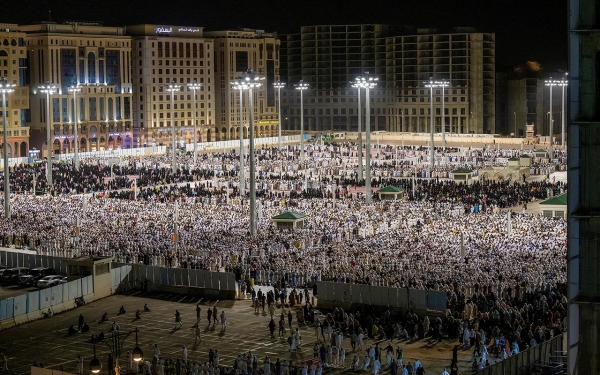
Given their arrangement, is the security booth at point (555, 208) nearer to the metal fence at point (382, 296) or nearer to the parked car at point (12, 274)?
the metal fence at point (382, 296)

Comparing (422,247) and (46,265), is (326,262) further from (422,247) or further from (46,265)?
(46,265)

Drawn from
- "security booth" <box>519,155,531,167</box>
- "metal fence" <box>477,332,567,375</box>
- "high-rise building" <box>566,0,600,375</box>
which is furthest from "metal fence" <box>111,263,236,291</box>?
"security booth" <box>519,155,531,167</box>

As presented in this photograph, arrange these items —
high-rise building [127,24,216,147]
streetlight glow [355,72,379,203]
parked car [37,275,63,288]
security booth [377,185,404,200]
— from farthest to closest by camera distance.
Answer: high-rise building [127,24,216,147] → security booth [377,185,404,200] → streetlight glow [355,72,379,203] → parked car [37,275,63,288]

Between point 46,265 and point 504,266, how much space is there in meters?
19.1

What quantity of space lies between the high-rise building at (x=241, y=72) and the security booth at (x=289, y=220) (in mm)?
105046

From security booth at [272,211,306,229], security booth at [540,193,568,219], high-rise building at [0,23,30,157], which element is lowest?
security booth at [272,211,306,229]

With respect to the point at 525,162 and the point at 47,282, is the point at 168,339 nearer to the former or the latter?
the point at 47,282

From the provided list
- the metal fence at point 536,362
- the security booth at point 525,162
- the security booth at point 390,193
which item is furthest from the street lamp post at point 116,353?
the security booth at point 525,162

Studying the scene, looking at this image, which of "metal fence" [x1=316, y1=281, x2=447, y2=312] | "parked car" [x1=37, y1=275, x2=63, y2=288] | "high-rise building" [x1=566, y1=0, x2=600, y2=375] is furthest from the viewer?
"parked car" [x1=37, y1=275, x2=63, y2=288]

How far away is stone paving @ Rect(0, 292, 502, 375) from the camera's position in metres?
32.5

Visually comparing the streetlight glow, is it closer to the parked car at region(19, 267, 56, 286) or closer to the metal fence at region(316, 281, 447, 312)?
the parked car at region(19, 267, 56, 286)

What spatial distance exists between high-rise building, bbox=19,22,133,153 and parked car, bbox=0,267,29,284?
287ft

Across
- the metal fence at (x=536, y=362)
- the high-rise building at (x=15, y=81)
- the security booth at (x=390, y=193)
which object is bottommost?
the metal fence at (x=536, y=362)

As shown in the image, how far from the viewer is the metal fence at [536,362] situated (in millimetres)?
27219
